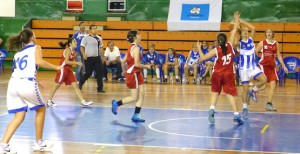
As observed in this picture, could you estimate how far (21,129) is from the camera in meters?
8.92

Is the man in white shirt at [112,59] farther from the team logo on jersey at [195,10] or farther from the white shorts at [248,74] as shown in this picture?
the white shorts at [248,74]

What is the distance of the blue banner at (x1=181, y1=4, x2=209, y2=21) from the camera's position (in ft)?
74.6

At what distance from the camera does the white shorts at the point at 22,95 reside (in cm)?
697

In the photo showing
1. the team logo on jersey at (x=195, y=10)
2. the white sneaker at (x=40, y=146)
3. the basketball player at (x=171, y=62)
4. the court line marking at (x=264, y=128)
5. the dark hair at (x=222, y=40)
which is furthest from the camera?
the team logo on jersey at (x=195, y=10)

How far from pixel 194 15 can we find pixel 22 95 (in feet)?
54.2

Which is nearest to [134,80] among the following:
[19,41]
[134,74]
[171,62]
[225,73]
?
[134,74]

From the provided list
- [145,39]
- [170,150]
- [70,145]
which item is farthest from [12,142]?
[145,39]

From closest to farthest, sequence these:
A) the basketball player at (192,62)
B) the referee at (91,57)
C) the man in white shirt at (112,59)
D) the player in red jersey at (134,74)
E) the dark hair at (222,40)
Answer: the dark hair at (222,40) < the player in red jersey at (134,74) < the referee at (91,57) < the basketball player at (192,62) < the man in white shirt at (112,59)

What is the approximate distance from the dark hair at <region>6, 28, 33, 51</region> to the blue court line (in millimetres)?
1633

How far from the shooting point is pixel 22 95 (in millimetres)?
6980

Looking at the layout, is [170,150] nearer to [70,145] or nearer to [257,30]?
[70,145]

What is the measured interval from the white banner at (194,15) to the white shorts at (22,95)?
637 inches

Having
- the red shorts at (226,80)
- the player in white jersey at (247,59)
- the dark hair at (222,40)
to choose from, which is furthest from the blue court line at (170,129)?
the dark hair at (222,40)

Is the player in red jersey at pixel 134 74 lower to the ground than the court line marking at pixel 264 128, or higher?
higher
